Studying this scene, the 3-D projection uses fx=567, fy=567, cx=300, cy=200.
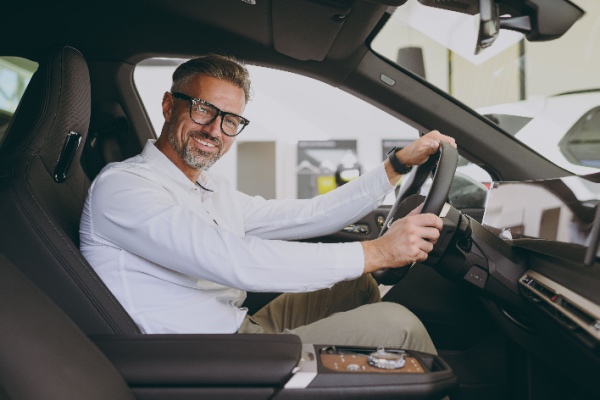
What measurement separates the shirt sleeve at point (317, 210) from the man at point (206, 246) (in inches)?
1.5

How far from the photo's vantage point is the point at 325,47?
Answer: 1.79 meters

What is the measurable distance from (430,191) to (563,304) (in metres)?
0.34

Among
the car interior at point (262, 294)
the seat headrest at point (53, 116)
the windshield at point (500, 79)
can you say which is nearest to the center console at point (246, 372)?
the car interior at point (262, 294)

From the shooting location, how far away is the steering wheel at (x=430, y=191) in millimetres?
1193

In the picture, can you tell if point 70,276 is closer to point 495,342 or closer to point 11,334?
point 11,334

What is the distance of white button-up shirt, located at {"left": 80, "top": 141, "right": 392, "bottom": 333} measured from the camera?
3.62 ft

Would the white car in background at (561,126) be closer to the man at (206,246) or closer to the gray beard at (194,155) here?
the man at (206,246)

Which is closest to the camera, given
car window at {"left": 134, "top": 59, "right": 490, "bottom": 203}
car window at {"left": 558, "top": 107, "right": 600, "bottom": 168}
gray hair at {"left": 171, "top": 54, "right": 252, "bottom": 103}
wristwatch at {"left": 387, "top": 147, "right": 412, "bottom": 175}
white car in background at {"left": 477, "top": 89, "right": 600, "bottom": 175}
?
gray hair at {"left": 171, "top": 54, "right": 252, "bottom": 103}

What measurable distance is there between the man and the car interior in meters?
0.09

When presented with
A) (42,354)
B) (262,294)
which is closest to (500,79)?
(262,294)

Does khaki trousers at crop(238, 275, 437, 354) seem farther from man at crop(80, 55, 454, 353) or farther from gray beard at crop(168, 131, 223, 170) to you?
gray beard at crop(168, 131, 223, 170)

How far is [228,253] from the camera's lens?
3.60 feet

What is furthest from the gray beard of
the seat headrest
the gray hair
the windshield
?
the windshield

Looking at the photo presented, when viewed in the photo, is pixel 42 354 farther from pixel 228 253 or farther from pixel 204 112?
pixel 204 112
